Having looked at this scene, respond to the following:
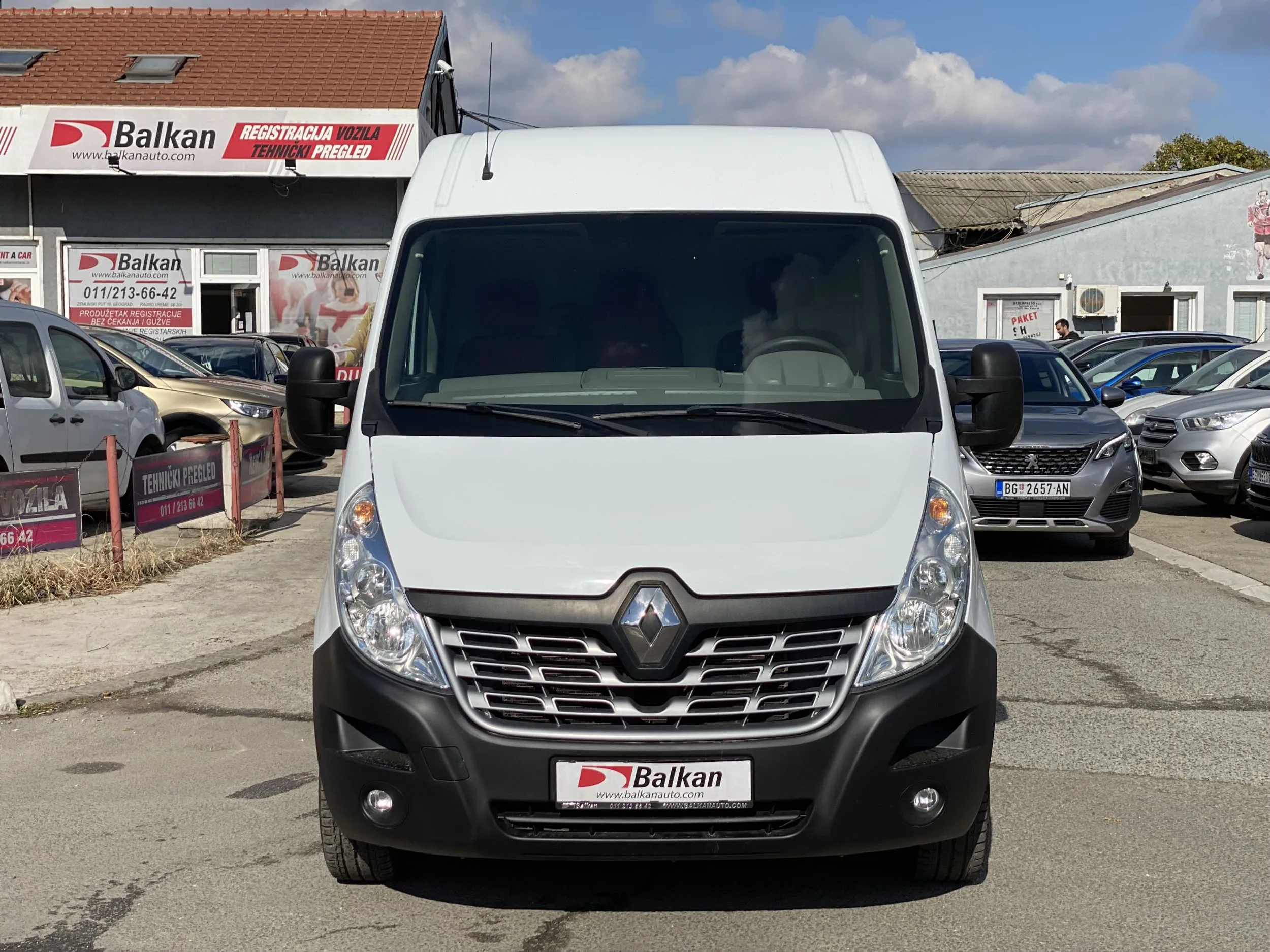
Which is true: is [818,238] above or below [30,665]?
above

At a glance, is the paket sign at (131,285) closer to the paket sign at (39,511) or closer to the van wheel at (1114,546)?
the paket sign at (39,511)

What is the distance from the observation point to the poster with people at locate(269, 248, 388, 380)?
2873 centimetres

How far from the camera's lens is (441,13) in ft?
105

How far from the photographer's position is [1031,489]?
11.2 metres

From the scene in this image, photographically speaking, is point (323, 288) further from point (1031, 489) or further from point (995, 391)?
point (995, 391)

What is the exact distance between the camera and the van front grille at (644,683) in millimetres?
3740

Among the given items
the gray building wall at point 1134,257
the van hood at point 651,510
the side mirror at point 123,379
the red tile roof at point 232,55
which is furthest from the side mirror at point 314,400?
the gray building wall at point 1134,257

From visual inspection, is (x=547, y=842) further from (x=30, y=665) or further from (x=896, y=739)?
(x=30, y=665)

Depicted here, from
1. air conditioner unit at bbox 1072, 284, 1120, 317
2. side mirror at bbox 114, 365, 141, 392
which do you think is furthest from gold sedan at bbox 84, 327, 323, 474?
air conditioner unit at bbox 1072, 284, 1120, 317

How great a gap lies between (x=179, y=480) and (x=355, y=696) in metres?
8.08

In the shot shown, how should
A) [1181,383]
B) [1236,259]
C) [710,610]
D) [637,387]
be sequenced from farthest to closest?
1. [1236,259]
2. [1181,383]
3. [637,387]
4. [710,610]

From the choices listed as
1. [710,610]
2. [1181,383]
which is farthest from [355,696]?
[1181,383]

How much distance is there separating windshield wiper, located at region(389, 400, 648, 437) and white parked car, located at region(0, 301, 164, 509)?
7.17 m

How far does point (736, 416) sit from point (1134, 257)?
111 feet
